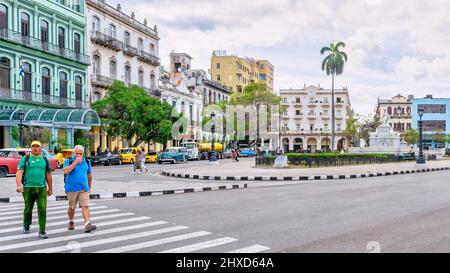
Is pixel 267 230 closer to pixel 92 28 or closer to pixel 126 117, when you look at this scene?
pixel 126 117

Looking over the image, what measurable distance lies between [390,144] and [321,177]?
107ft

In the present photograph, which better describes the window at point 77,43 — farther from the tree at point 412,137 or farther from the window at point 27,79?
the tree at point 412,137

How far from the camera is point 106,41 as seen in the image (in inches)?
1981

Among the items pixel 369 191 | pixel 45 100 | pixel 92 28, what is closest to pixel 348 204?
pixel 369 191

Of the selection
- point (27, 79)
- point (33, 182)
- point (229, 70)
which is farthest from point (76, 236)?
point (229, 70)

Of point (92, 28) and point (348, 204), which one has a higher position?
point (92, 28)

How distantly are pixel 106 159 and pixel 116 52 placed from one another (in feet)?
56.1

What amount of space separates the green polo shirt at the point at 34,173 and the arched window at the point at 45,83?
3439 cm

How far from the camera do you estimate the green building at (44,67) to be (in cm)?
3650

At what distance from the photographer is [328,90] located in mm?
100688

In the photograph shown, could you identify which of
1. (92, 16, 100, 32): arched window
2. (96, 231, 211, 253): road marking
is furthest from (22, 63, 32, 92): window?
(96, 231, 211, 253): road marking

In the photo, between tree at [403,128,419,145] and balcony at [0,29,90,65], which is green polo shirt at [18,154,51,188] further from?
tree at [403,128,419,145]

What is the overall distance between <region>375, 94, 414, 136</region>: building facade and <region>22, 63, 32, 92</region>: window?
263ft

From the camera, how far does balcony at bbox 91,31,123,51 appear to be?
4878cm
